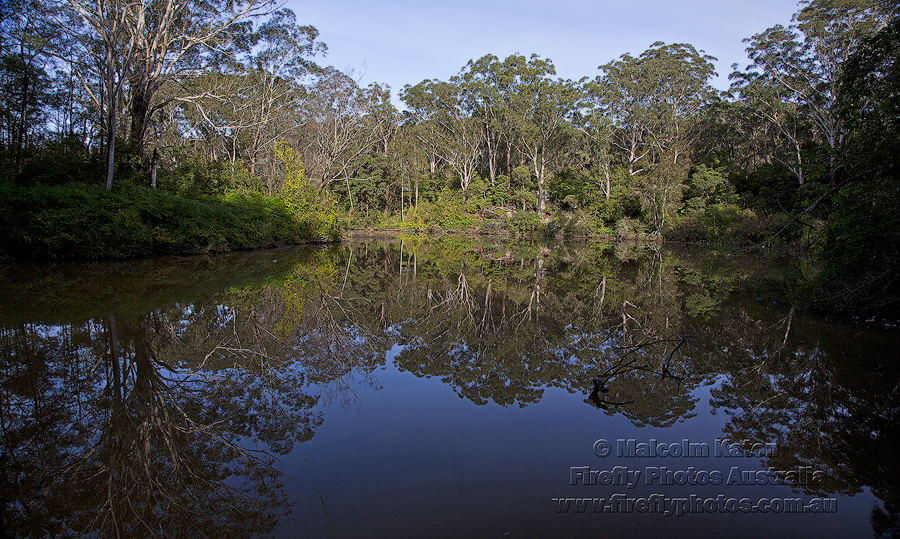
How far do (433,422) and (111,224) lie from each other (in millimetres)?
11930

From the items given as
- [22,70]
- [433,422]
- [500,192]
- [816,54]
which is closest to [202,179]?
[22,70]

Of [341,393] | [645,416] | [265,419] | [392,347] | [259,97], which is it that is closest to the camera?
[265,419]

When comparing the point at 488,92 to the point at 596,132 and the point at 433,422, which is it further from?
the point at 433,422

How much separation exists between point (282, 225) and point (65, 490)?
65.9 ft

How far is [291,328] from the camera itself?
6430 mm

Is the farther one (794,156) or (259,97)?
(794,156)

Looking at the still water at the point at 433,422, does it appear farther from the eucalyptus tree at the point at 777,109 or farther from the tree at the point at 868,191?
the eucalyptus tree at the point at 777,109

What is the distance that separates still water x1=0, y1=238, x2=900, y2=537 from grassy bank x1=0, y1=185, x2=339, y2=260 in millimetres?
3591

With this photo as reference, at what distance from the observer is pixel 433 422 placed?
151 inches

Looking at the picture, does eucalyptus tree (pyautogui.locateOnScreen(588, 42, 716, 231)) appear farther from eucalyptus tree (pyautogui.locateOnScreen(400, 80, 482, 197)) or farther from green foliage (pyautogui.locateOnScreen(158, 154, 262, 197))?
green foliage (pyautogui.locateOnScreen(158, 154, 262, 197))

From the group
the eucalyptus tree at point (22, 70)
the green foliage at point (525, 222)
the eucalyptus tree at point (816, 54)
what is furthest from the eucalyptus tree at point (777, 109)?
the eucalyptus tree at point (22, 70)

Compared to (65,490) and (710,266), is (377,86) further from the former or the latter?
(65,490)

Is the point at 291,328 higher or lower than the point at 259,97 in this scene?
lower

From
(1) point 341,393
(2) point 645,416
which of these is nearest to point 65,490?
(1) point 341,393
